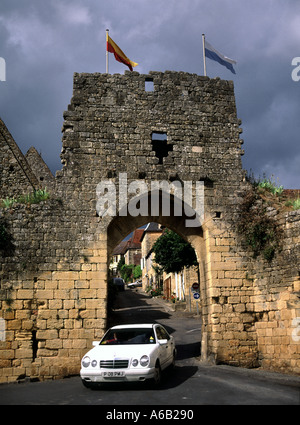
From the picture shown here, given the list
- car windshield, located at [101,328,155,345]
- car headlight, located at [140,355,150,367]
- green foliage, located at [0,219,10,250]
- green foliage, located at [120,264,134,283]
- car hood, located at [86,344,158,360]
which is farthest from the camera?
green foliage, located at [120,264,134,283]

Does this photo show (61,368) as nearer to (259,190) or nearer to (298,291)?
(298,291)

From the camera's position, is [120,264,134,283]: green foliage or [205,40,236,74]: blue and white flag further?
[120,264,134,283]: green foliage

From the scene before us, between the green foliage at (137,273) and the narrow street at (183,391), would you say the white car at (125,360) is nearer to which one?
the narrow street at (183,391)

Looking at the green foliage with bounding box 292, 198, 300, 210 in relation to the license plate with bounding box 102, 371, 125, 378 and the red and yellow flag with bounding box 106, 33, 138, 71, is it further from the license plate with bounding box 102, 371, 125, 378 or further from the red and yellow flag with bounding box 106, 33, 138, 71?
the red and yellow flag with bounding box 106, 33, 138, 71

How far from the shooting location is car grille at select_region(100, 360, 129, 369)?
6742 mm

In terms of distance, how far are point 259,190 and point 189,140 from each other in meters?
2.58

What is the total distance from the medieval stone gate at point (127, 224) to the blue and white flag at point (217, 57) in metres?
1.11

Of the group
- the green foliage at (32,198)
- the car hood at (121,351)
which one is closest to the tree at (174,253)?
the green foliage at (32,198)

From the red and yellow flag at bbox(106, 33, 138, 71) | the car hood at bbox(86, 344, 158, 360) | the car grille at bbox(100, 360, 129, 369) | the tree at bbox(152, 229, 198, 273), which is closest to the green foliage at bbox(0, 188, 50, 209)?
the car hood at bbox(86, 344, 158, 360)

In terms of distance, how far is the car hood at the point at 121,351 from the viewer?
6898mm

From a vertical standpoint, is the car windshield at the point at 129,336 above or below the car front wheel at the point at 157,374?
above

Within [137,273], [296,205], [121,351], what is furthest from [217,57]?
[137,273]
